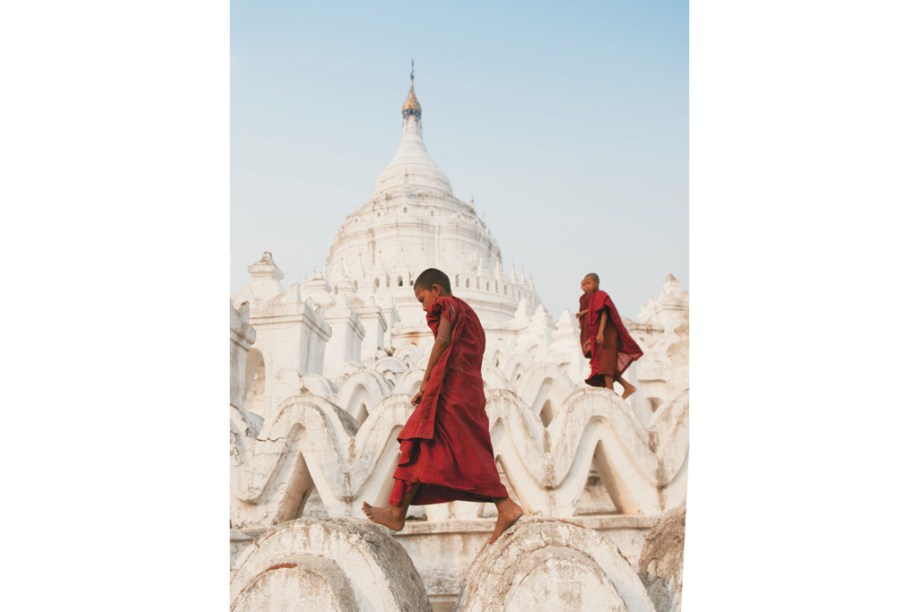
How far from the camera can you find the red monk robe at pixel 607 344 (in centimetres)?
361

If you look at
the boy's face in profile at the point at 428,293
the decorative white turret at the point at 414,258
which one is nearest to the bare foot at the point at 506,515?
the boy's face in profile at the point at 428,293

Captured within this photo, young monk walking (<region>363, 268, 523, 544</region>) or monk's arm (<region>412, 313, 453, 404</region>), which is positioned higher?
monk's arm (<region>412, 313, 453, 404</region>)

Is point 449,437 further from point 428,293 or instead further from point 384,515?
point 428,293

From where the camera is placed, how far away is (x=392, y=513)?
2.40 m

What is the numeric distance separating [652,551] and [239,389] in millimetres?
3017

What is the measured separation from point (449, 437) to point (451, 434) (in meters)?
0.01

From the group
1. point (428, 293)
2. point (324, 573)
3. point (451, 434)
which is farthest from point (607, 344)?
point (324, 573)

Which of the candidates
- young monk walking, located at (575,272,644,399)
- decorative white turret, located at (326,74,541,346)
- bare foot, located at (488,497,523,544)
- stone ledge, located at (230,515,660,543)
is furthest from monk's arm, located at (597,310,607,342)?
decorative white turret, located at (326,74,541,346)

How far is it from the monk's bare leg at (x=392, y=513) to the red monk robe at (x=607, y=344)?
4.96 feet

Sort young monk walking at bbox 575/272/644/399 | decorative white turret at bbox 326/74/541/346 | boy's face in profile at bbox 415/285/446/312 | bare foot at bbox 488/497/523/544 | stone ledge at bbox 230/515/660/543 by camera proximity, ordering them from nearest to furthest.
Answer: bare foot at bbox 488/497/523/544 → boy's face in profile at bbox 415/285/446/312 → stone ledge at bbox 230/515/660/543 → young monk walking at bbox 575/272/644/399 → decorative white turret at bbox 326/74/541/346

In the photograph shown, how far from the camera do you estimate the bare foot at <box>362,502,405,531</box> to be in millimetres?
2393

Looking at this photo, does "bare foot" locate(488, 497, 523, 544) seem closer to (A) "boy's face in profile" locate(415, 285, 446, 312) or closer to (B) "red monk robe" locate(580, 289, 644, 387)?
(A) "boy's face in profile" locate(415, 285, 446, 312)

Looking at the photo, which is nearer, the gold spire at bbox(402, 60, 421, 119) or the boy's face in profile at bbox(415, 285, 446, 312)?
the boy's face in profile at bbox(415, 285, 446, 312)
